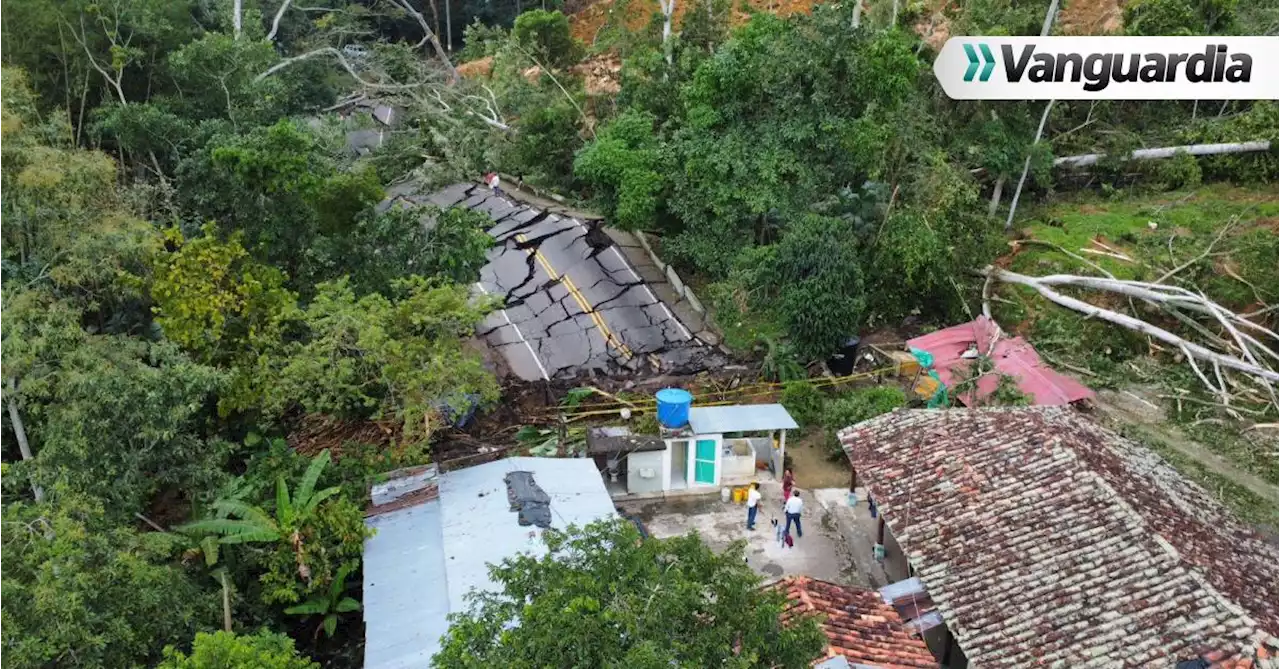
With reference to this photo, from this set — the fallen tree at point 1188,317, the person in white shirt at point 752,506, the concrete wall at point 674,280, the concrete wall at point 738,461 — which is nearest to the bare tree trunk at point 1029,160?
the fallen tree at point 1188,317

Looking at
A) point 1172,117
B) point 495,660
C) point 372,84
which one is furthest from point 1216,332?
point 372,84

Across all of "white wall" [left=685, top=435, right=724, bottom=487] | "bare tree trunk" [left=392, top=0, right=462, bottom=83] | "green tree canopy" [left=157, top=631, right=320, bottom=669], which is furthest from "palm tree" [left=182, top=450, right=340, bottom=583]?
"bare tree trunk" [left=392, top=0, right=462, bottom=83]

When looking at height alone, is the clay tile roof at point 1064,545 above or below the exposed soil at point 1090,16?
below

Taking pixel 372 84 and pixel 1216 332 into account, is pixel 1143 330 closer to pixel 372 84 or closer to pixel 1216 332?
pixel 1216 332

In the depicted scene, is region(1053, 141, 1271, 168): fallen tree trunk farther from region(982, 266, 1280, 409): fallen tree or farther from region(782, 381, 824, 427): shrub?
region(782, 381, 824, 427): shrub

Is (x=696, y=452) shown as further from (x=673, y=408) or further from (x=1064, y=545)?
(x=1064, y=545)

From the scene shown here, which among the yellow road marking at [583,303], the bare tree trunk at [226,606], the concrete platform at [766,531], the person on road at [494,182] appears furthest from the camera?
the person on road at [494,182]

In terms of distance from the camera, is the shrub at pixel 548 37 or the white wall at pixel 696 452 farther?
the shrub at pixel 548 37

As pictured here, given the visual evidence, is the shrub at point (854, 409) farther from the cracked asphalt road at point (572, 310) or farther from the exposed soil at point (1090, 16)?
the exposed soil at point (1090, 16)
